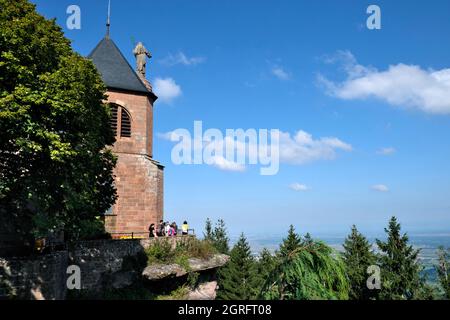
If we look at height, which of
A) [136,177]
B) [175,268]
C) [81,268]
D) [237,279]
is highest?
[136,177]

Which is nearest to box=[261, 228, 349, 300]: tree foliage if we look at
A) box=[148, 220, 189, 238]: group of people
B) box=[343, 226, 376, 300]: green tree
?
box=[148, 220, 189, 238]: group of people

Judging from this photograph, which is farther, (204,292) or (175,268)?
A: (204,292)

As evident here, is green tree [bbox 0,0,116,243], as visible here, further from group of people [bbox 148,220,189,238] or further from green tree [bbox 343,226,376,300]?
green tree [bbox 343,226,376,300]

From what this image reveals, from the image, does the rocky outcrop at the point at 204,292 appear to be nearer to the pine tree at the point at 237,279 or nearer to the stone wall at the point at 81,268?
the stone wall at the point at 81,268

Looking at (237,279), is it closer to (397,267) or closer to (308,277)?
(397,267)

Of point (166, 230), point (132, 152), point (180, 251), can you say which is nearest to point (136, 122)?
point (132, 152)

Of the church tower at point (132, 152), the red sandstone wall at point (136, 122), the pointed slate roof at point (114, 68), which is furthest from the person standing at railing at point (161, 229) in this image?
the pointed slate roof at point (114, 68)

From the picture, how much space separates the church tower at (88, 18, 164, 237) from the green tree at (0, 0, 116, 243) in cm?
1050

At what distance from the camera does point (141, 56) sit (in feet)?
105

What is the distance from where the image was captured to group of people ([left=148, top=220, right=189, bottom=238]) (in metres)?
26.1

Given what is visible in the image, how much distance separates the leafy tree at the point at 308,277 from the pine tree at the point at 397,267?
24314 mm

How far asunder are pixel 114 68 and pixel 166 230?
1366 cm
